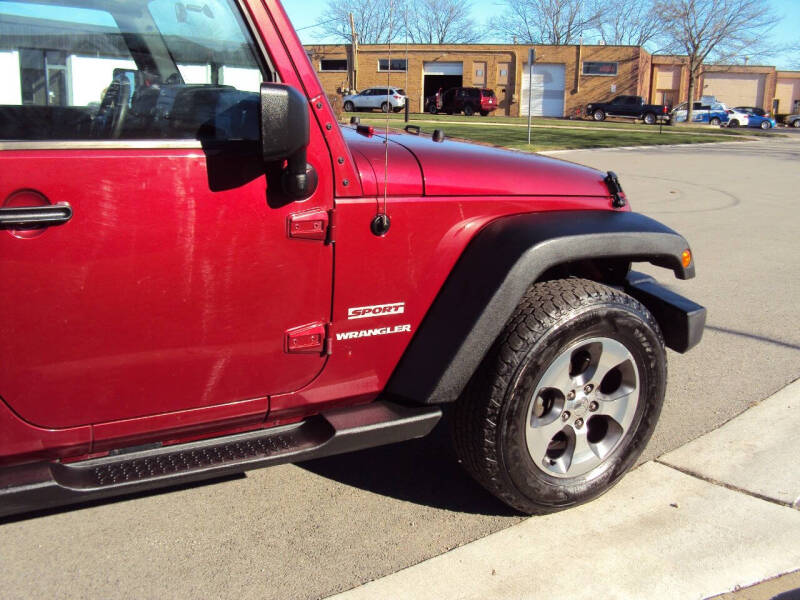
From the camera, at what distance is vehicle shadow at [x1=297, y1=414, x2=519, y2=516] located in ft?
9.86

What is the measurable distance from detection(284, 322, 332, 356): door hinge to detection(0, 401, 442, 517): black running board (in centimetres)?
26

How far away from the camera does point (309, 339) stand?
2.40 m

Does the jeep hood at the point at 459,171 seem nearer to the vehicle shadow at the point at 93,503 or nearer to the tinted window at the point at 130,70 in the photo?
the tinted window at the point at 130,70

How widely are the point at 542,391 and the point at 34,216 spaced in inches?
69.6

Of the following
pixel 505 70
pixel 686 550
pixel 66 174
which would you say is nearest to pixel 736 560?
pixel 686 550

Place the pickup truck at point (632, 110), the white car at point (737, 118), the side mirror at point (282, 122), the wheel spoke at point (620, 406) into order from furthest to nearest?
1. the white car at point (737, 118)
2. the pickup truck at point (632, 110)
3. the wheel spoke at point (620, 406)
4. the side mirror at point (282, 122)

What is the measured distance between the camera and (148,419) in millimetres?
2240

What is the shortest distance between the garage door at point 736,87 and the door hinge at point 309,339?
73073 millimetres

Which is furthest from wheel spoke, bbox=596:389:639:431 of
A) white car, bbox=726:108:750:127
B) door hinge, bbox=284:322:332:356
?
white car, bbox=726:108:750:127

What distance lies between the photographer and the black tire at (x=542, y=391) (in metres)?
2.59

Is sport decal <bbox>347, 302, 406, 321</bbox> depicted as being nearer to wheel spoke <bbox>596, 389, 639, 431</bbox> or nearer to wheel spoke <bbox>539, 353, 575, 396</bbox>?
wheel spoke <bbox>539, 353, 575, 396</bbox>

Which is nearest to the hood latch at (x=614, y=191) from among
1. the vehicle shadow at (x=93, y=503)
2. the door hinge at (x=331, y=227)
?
the door hinge at (x=331, y=227)

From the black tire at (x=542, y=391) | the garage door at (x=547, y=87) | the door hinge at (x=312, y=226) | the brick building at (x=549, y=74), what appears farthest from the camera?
the garage door at (x=547, y=87)

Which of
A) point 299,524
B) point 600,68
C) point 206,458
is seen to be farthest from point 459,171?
point 600,68
